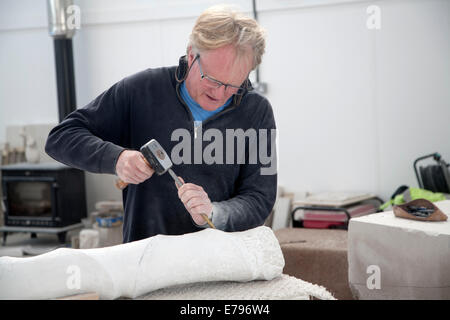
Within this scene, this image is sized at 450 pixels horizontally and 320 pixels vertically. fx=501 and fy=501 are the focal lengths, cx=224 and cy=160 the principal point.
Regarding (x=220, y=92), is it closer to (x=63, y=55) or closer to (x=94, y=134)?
(x=94, y=134)

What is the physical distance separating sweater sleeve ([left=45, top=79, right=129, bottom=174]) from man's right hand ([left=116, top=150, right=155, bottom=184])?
0.11 ft

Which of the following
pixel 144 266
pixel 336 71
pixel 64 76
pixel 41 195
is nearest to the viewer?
pixel 144 266

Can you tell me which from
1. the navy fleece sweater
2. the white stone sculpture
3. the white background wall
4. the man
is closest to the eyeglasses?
the man

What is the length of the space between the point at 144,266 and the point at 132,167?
1.10 feet

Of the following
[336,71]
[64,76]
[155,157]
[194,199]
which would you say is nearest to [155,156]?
[155,157]

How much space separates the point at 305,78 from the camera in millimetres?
4164

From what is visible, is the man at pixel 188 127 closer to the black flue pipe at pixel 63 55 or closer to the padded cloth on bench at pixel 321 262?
the padded cloth on bench at pixel 321 262

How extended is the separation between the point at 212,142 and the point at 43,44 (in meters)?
4.05

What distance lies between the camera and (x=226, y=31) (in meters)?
1.48

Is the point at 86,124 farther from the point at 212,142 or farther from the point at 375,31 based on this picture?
the point at 375,31

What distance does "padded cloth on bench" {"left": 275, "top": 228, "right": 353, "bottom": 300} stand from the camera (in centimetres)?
273

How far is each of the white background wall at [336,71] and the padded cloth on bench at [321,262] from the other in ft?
3.97
